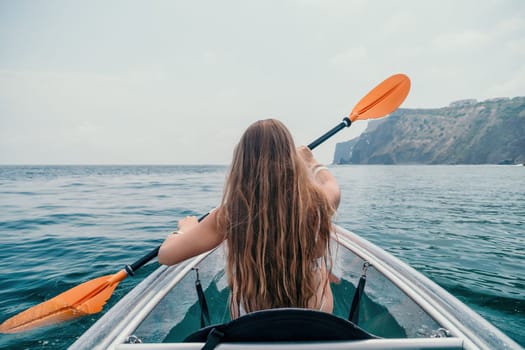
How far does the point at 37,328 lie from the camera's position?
8.48ft

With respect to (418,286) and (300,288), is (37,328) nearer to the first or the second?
(300,288)

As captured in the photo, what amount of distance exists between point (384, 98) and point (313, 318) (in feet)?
12.7

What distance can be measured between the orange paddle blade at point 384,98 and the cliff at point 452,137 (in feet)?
260

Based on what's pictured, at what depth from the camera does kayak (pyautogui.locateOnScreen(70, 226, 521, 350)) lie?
1.04m

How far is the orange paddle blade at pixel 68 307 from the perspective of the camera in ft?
8.54

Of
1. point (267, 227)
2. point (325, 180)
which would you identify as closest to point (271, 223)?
point (267, 227)

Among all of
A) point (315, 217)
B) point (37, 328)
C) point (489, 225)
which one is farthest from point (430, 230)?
point (37, 328)

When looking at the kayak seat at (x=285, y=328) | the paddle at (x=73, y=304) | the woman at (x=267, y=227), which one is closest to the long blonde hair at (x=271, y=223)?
the woman at (x=267, y=227)

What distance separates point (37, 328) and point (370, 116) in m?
4.39

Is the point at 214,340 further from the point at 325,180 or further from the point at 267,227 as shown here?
the point at 325,180

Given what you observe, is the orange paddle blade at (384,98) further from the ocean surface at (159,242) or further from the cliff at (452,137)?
the cliff at (452,137)

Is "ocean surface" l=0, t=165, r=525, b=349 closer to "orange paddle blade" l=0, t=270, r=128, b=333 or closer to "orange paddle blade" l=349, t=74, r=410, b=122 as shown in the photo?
"orange paddle blade" l=0, t=270, r=128, b=333

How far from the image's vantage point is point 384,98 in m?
4.15

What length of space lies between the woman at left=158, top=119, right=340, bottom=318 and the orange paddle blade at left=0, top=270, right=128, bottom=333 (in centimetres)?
175
